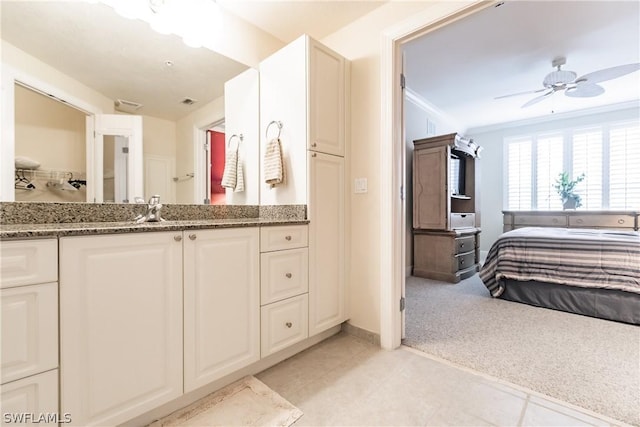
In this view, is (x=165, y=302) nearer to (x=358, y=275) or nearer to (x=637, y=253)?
(x=358, y=275)

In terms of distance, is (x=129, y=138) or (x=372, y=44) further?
(x=372, y=44)

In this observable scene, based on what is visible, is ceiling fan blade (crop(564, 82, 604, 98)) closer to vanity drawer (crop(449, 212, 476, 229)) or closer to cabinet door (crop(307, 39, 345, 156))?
vanity drawer (crop(449, 212, 476, 229))

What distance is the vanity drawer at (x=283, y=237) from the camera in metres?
1.56

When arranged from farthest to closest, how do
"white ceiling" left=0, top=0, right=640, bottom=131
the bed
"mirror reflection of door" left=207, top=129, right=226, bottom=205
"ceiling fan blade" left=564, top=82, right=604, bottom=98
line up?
"ceiling fan blade" left=564, top=82, right=604, bottom=98, the bed, "mirror reflection of door" left=207, top=129, right=226, bottom=205, "white ceiling" left=0, top=0, right=640, bottom=131

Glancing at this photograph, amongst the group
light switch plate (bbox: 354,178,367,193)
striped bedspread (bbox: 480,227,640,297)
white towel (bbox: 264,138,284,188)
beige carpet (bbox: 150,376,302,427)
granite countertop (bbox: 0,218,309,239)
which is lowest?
beige carpet (bbox: 150,376,302,427)

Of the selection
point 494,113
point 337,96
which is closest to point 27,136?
point 337,96

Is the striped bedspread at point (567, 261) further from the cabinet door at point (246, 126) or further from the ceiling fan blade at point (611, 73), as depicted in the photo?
the cabinet door at point (246, 126)

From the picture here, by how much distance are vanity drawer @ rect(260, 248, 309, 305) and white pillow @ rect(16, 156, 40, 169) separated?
3.59 ft

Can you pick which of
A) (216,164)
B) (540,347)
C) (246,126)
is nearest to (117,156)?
(216,164)

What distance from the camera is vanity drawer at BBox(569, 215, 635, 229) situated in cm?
400

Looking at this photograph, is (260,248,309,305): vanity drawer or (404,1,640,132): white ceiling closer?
(260,248,309,305): vanity drawer

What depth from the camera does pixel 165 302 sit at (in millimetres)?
1181

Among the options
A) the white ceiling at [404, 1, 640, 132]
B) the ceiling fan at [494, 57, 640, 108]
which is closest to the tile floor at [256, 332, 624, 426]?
the white ceiling at [404, 1, 640, 132]

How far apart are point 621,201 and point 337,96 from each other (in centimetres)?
512
